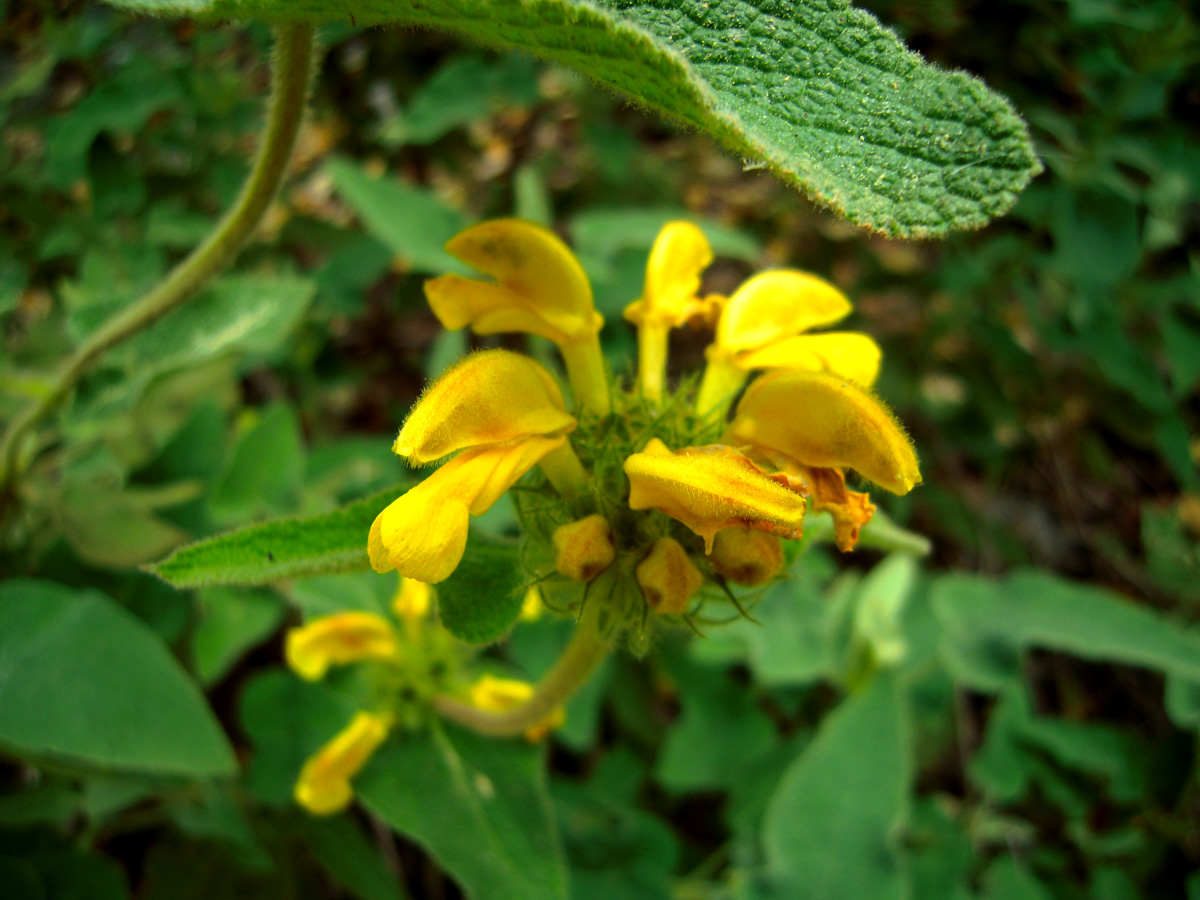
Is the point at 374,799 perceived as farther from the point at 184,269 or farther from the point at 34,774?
the point at 34,774

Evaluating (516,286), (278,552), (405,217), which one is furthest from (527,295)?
(405,217)

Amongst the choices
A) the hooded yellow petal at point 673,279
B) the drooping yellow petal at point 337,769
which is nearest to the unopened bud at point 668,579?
the hooded yellow petal at point 673,279

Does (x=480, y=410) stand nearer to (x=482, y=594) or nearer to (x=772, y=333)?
(x=482, y=594)

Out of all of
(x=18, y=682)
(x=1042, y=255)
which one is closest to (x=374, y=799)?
(x=18, y=682)

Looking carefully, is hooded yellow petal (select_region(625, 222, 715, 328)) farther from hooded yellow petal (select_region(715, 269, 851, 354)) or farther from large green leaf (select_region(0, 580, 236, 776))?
large green leaf (select_region(0, 580, 236, 776))

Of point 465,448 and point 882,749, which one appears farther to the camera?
point 882,749

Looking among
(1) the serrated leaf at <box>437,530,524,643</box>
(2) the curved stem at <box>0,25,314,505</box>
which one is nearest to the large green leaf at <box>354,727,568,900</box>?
(1) the serrated leaf at <box>437,530,524,643</box>
